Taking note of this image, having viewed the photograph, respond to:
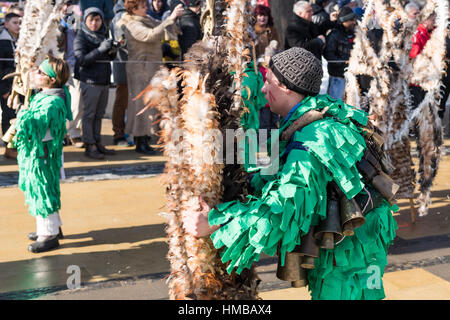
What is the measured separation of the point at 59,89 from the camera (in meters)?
4.98

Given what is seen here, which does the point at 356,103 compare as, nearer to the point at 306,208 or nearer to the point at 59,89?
the point at 59,89

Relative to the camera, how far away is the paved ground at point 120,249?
162 inches

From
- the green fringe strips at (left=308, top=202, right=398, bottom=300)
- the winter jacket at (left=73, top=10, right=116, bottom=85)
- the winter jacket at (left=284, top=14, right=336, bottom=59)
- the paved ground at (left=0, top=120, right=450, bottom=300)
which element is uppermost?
the winter jacket at (left=284, top=14, right=336, bottom=59)

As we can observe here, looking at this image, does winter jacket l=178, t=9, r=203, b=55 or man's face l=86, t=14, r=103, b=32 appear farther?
winter jacket l=178, t=9, r=203, b=55

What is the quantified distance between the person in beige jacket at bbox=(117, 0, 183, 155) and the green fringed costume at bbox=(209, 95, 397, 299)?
5985 millimetres

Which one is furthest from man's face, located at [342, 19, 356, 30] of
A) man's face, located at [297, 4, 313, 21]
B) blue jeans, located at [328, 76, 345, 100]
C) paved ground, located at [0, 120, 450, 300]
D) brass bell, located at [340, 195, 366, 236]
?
brass bell, located at [340, 195, 366, 236]

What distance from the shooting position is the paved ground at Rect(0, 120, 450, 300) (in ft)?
13.5

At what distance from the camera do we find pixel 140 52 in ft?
27.8

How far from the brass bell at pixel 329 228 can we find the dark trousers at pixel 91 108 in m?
6.33

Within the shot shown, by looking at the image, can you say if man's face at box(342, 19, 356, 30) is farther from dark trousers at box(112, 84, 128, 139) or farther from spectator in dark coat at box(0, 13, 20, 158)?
spectator in dark coat at box(0, 13, 20, 158)

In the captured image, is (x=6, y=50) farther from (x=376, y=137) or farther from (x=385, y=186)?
(x=385, y=186)

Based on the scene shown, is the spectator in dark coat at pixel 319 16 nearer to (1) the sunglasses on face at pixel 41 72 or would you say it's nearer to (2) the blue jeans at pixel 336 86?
(2) the blue jeans at pixel 336 86

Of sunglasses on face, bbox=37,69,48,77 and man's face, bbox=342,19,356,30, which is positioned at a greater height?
man's face, bbox=342,19,356,30

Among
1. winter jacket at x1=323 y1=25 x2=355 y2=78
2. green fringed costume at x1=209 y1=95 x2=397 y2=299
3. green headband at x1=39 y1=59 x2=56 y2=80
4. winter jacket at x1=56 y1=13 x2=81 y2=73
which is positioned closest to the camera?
green fringed costume at x1=209 y1=95 x2=397 y2=299
